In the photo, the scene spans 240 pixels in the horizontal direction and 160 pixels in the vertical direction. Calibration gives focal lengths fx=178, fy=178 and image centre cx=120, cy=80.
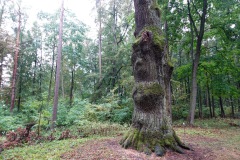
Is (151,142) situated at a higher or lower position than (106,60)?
lower

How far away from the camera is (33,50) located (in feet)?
67.6

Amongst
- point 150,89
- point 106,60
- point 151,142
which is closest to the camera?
point 151,142

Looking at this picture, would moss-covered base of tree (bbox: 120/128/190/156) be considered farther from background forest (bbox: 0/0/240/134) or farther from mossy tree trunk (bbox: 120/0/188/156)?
background forest (bbox: 0/0/240/134)

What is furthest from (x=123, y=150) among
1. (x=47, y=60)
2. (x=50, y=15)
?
(x=47, y=60)

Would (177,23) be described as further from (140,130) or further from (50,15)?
(50,15)

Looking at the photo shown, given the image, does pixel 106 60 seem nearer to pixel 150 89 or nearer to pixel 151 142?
pixel 150 89

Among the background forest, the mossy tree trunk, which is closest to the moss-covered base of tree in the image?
the mossy tree trunk

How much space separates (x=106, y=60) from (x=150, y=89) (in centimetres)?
1303

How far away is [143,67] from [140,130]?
68.2 inches

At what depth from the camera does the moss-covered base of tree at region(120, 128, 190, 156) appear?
4.50 m

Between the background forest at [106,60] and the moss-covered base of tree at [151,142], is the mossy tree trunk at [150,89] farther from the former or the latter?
the background forest at [106,60]

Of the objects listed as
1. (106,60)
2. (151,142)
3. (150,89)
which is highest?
(106,60)

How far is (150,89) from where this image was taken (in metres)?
4.81

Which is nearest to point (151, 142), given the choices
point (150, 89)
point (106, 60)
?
point (150, 89)
